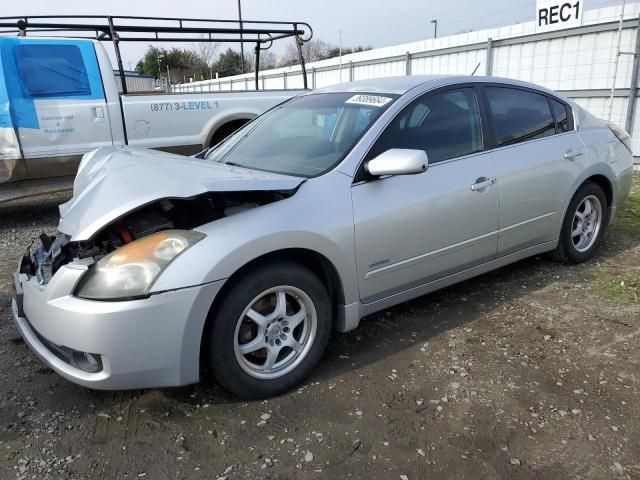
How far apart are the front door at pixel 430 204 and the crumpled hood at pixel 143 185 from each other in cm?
55

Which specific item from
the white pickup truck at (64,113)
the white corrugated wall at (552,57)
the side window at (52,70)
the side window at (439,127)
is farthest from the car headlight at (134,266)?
the white corrugated wall at (552,57)

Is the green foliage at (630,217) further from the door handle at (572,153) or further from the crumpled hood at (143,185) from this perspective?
the crumpled hood at (143,185)

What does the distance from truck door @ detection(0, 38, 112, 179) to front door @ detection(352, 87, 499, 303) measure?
14.2 ft

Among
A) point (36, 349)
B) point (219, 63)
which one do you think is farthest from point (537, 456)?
point (219, 63)

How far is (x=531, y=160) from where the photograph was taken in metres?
3.89

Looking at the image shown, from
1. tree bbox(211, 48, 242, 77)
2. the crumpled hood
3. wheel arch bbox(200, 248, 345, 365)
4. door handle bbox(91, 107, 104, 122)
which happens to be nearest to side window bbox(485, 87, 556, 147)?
wheel arch bbox(200, 248, 345, 365)

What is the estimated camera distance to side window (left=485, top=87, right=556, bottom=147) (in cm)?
384

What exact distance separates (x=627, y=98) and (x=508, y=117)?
612 centimetres

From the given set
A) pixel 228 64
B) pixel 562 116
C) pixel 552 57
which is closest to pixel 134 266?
pixel 562 116

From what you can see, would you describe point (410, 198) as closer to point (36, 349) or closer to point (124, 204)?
point (124, 204)

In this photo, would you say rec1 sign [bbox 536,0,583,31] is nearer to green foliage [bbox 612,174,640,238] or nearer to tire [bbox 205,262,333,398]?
green foliage [bbox 612,174,640,238]

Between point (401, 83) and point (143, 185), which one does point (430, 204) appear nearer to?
point (401, 83)

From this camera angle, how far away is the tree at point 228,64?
4071 centimetres

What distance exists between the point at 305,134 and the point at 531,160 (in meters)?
1.72
